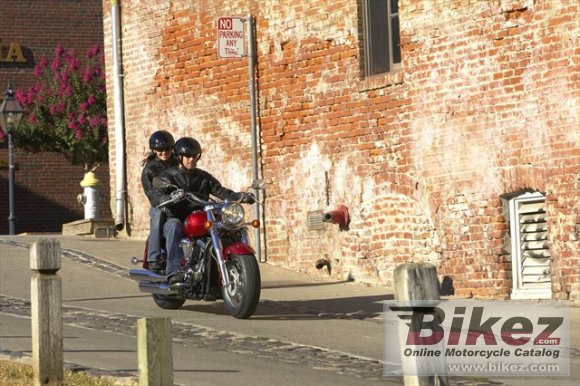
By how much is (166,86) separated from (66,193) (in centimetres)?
1538

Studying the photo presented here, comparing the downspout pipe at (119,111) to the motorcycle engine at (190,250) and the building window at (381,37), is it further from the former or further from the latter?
the motorcycle engine at (190,250)

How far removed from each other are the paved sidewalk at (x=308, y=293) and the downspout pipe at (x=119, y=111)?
32.2 inches

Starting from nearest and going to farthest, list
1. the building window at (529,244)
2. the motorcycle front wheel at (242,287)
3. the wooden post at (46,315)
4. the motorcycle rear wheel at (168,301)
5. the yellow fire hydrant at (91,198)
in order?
1. the wooden post at (46,315)
2. the motorcycle front wheel at (242,287)
3. the motorcycle rear wheel at (168,301)
4. the building window at (529,244)
5. the yellow fire hydrant at (91,198)

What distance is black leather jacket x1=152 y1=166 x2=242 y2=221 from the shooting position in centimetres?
1380

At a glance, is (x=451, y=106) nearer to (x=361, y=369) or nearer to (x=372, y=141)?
(x=372, y=141)

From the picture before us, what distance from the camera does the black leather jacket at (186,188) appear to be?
1380 cm

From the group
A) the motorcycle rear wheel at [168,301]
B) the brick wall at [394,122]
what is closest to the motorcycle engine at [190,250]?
the motorcycle rear wheel at [168,301]

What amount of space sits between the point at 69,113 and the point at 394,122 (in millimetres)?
16856

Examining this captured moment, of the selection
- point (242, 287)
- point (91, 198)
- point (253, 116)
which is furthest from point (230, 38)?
point (91, 198)

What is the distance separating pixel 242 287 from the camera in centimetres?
1308

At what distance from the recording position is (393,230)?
16766mm

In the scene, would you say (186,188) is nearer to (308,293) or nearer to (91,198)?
(308,293)

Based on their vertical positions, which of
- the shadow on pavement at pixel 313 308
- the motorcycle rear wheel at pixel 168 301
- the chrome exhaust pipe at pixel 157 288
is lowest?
the shadow on pavement at pixel 313 308

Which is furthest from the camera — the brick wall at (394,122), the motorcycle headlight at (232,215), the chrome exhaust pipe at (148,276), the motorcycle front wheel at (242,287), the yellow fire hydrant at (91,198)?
the yellow fire hydrant at (91,198)
